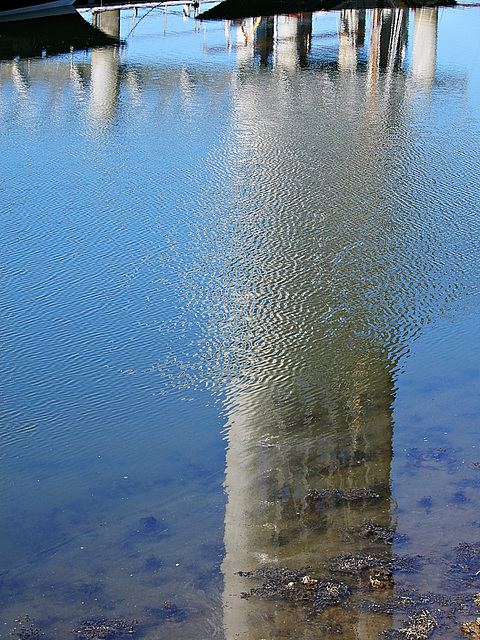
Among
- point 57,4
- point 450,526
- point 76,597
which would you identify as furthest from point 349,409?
point 57,4

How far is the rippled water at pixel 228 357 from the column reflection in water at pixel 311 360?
0.5 inches

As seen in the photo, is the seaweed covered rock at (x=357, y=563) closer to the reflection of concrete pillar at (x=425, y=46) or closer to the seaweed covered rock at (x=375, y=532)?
the seaweed covered rock at (x=375, y=532)

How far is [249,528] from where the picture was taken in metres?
2.77

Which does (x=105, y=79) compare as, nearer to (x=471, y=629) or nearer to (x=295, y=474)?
(x=295, y=474)

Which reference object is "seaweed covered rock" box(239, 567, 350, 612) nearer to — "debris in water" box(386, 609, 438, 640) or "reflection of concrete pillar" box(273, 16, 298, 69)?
"debris in water" box(386, 609, 438, 640)

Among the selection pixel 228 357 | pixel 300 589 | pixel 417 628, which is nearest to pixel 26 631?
pixel 300 589

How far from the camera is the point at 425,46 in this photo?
12.2 metres

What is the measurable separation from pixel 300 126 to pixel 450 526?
5.77m

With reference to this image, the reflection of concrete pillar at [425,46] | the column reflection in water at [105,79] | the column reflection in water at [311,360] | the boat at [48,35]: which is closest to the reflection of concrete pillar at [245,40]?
the column reflection in water at [105,79]

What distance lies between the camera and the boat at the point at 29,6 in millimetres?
15008

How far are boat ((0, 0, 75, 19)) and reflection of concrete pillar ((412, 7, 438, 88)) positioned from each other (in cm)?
681

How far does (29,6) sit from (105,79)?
6.50m

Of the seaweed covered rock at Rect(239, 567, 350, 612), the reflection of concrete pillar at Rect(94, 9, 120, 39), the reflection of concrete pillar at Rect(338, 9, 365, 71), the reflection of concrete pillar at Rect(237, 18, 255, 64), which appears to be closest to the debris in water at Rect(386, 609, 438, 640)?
the seaweed covered rock at Rect(239, 567, 350, 612)

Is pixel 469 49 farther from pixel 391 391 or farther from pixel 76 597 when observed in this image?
pixel 76 597
